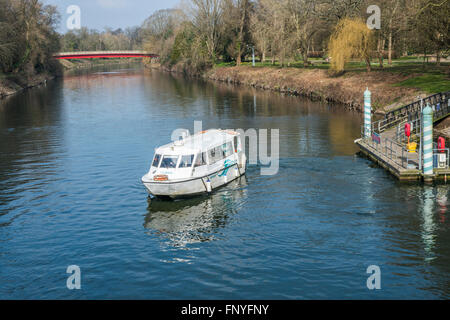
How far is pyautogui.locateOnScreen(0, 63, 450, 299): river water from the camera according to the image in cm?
2064

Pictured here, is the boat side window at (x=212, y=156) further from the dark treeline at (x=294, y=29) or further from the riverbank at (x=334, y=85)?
the riverbank at (x=334, y=85)

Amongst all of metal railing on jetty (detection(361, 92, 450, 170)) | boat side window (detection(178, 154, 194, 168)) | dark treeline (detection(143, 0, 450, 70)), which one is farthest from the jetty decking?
boat side window (detection(178, 154, 194, 168))

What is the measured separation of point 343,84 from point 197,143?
150ft

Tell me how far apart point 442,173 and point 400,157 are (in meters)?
4.41

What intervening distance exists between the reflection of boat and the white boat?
26.7 inches

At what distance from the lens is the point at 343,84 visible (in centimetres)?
7275

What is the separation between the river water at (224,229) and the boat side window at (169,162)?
2399 mm

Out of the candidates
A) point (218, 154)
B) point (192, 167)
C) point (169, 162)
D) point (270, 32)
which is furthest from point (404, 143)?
point (270, 32)

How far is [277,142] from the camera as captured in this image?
Answer: 151 feet

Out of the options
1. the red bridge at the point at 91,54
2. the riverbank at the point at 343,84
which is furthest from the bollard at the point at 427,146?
the red bridge at the point at 91,54

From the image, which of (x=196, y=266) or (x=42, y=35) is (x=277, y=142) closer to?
(x=196, y=266)

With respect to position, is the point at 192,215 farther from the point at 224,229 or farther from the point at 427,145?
the point at 427,145

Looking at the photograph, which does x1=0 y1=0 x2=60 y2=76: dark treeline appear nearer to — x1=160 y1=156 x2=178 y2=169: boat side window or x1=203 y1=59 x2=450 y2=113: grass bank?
x1=203 y1=59 x2=450 y2=113: grass bank
